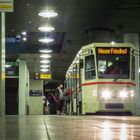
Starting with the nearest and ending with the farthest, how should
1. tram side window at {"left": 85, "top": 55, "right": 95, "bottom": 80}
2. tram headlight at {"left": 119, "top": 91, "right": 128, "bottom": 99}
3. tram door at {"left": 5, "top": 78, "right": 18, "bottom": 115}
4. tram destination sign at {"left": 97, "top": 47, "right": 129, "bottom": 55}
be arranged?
tram headlight at {"left": 119, "top": 91, "right": 128, "bottom": 99}
tram side window at {"left": 85, "top": 55, "right": 95, "bottom": 80}
tram destination sign at {"left": 97, "top": 47, "right": 129, "bottom": 55}
tram door at {"left": 5, "top": 78, "right": 18, "bottom": 115}

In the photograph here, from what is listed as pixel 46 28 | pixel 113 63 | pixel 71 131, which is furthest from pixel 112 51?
pixel 71 131

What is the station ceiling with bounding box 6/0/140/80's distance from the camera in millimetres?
20047

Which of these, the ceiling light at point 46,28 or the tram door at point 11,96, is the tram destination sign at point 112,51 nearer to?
the ceiling light at point 46,28

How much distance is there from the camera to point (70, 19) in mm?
23625

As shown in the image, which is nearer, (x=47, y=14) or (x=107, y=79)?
(x=107, y=79)

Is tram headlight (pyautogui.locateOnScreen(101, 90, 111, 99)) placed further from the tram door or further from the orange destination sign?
the tram door

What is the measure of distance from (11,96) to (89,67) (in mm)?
20070

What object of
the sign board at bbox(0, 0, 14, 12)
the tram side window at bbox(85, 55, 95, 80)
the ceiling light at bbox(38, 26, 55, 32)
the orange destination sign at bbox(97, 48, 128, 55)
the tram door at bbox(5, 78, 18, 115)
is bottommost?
the tram door at bbox(5, 78, 18, 115)

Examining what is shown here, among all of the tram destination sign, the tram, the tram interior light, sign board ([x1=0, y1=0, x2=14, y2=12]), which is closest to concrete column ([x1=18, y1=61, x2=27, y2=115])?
the tram interior light

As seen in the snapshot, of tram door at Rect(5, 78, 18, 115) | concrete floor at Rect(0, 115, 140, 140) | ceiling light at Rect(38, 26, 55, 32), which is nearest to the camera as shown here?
concrete floor at Rect(0, 115, 140, 140)

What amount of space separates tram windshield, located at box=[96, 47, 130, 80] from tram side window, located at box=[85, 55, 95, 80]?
11.3 inches

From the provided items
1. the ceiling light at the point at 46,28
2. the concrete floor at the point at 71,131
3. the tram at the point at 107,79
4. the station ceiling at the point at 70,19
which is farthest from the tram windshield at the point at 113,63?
the concrete floor at the point at 71,131

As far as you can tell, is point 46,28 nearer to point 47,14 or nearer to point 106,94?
point 47,14

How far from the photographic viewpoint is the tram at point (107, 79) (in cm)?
2044
